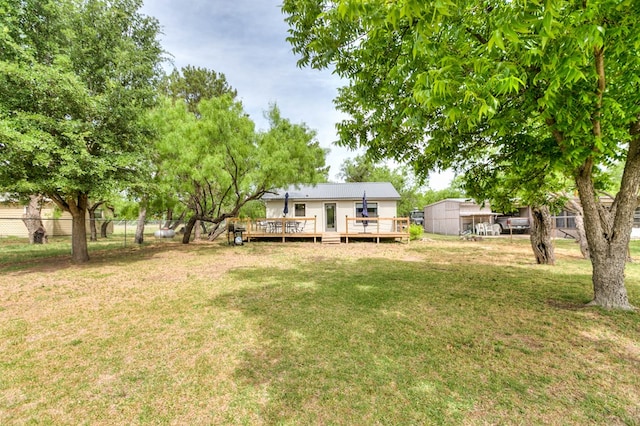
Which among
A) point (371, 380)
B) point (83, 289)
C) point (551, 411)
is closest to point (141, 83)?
point (83, 289)

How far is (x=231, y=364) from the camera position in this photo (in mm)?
3045

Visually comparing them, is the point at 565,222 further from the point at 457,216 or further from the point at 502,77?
the point at 502,77

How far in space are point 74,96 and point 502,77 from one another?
9375mm

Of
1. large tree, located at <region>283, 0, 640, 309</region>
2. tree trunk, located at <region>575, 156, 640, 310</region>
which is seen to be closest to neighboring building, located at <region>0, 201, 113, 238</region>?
large tree, located at <region>283, 0, 640, 309</region>

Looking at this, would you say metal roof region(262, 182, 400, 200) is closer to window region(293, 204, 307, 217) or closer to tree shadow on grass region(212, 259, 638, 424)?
window region(293, 204, 307, 217)

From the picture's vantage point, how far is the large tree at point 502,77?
2143mm

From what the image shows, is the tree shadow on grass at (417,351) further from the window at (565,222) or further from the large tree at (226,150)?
the window at (565,222)

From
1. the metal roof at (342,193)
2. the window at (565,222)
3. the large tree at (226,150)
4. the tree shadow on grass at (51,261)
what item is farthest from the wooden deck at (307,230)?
the window at (565,222)

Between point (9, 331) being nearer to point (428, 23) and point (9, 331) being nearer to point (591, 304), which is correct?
point (428, 23)

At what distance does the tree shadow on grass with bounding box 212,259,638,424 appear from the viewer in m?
2.35

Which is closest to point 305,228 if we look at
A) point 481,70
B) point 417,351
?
point 417,351

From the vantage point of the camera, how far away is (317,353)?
128 inches

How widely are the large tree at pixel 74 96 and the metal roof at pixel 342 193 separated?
9.00m

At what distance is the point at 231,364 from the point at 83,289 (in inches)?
206
